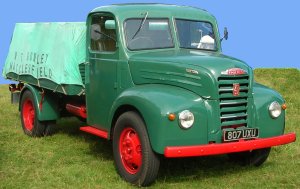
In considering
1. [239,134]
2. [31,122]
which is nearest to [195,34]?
[239,134]

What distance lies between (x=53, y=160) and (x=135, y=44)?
2.28m

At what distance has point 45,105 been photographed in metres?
8.84

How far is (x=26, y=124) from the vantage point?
956 cm

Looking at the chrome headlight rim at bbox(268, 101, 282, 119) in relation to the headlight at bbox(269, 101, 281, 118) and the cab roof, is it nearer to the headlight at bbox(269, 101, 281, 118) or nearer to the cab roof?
the headlight at bbox(269, 101, 281, 118)

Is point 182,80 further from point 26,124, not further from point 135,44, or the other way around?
point 26,124

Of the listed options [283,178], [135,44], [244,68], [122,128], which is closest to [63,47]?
[135,44]

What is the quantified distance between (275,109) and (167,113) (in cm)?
175

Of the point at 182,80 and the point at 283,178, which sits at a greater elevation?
the point at 182,80

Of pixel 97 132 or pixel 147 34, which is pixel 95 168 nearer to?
pixel 97 132

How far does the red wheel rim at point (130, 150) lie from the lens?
5897mm

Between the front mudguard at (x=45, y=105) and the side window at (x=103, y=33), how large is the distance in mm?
2049

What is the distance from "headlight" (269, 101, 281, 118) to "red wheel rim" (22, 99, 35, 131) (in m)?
5.02

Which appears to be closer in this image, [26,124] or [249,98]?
[249,98]

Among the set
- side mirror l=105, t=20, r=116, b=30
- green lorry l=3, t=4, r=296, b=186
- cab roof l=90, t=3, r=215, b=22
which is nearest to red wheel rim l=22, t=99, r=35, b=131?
green lorry l=3, t=4, r=296, b=186
